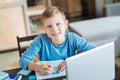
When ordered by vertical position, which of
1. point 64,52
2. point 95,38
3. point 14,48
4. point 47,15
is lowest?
point 14,48

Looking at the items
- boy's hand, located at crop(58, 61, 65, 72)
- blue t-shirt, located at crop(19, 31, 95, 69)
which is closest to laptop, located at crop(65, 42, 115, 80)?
boy's hand, located at crop(58, 61, 65, 72)

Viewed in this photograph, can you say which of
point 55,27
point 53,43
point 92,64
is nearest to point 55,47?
point 53,43

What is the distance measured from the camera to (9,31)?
3.37 m

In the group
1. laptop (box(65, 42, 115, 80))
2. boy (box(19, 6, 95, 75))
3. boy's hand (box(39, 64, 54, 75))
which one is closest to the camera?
laptop (box(65, 42, 115, 80))

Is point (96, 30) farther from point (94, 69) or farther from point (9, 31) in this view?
point (94, 69)

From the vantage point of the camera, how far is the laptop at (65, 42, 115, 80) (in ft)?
3.53

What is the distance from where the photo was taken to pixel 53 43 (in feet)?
5.00

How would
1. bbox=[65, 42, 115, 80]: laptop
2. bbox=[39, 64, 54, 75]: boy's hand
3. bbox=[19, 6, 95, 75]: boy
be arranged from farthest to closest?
1. bbox=[19, 6, 95, 75]: boy
2. bbox=[39, 64, 54, 75]: boy's hand
3. bbox=[65, 42, 115, 80]: laptop

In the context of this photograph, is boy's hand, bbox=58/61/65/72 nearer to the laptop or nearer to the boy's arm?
the boy's arm

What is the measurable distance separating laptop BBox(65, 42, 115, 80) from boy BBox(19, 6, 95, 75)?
0.27m

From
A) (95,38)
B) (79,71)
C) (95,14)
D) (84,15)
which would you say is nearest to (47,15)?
(79,71)

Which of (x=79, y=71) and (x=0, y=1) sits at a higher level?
(x=0, y=1)

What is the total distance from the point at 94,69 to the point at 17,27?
2.42 meters

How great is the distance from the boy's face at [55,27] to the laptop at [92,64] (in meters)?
0.38
